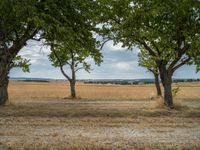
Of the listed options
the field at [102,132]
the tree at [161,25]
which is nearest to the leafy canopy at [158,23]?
the tree at [161,25]

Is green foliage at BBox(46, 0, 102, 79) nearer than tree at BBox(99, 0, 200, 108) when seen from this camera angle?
Yes

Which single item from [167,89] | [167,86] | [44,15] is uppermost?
[44,15]

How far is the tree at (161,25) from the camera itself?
3672cm

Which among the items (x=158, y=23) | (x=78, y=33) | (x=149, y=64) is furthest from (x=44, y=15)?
(x=149, y=64)

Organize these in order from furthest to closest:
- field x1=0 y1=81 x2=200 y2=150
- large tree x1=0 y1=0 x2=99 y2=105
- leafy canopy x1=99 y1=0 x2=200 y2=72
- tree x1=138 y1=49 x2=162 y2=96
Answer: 1. tree x1=138 y1=49 x2=162 y2=96
2. leafy canopy x1=99 y1=0 x2=200 y2=72
3. large tree x1=0 y1=0 x2=99 y2=105
4. field x1=0 y1=81 x2=200 y2=150

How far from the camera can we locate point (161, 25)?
126 ft

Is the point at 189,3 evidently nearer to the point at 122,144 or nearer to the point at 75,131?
the point at 75,131

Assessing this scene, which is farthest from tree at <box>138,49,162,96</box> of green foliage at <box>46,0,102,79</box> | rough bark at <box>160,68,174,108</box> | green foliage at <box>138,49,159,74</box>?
green foliage at <box>46,0,102,79</box>

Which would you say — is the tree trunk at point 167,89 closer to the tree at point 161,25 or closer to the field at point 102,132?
the tree at point 161,25

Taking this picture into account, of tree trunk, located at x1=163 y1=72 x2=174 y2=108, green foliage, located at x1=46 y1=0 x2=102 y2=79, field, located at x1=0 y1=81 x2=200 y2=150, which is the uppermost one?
→ green foliage, located at x1=46 y1=0 x2=102 y2=79

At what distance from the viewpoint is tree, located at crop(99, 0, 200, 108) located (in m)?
36.7

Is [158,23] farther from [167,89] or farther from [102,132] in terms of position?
[102,132]

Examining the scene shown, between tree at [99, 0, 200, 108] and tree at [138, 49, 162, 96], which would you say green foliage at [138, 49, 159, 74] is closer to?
tree at [138, 49, 162, 96]

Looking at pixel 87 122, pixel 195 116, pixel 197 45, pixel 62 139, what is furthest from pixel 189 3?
pixel 62 139
